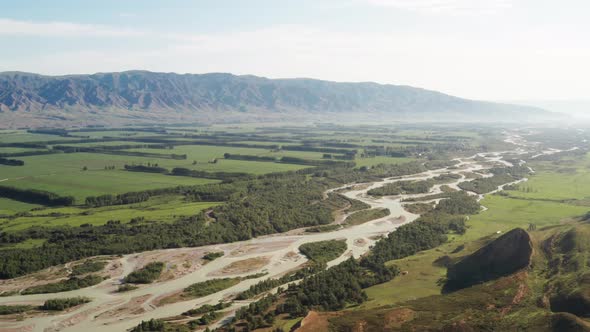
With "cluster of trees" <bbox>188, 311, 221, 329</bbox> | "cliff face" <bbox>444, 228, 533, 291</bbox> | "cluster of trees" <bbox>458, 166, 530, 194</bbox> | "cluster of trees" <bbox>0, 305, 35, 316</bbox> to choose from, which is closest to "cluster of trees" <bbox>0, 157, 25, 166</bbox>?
"cluster of trees" <bbox>0, 305, 35, 316</bbox>

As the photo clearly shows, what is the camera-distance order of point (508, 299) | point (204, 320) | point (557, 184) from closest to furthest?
point (508, 299), point (204, 320), point (557, 184)

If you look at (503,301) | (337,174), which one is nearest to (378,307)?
(503,301)

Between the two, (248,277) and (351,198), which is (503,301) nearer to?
(248,277)

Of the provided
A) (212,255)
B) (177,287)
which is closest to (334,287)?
(177,287)

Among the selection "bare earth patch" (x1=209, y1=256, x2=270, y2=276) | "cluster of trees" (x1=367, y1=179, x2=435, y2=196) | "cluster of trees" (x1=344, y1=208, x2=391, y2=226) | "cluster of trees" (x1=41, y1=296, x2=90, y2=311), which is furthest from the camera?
"cluster of trees" (x1=367, y1=179, x2=435, y2=196)

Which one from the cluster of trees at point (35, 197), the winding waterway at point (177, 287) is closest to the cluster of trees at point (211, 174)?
the cluster of trees at point (35, 197)

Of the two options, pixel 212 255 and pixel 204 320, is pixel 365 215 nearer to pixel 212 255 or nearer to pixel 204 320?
pixel 212 255

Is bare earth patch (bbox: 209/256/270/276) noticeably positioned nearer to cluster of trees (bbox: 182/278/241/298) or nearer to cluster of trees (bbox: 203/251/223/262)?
cluster of trees (bbox: 182/278/241/298)
